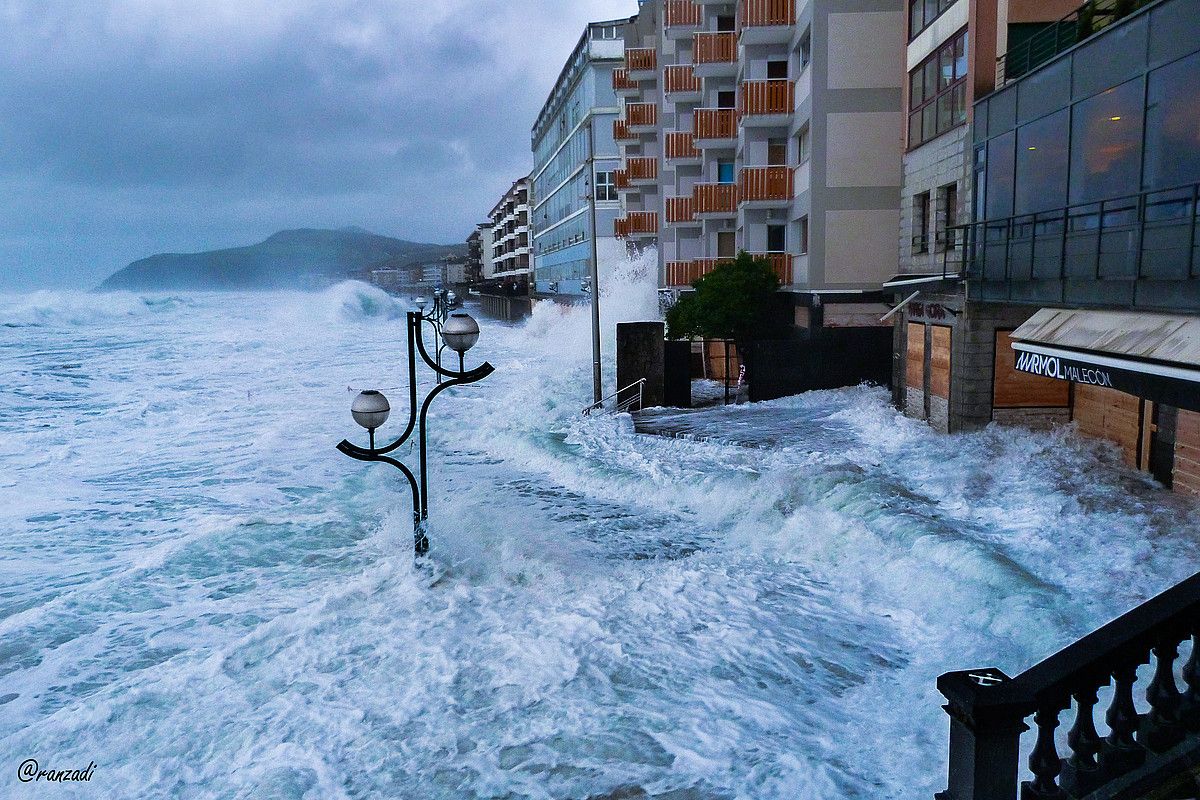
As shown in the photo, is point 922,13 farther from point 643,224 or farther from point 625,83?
point 625,83

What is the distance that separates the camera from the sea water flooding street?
749 cm

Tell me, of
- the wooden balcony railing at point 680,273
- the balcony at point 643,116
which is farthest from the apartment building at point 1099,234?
the balcony at point 643,116

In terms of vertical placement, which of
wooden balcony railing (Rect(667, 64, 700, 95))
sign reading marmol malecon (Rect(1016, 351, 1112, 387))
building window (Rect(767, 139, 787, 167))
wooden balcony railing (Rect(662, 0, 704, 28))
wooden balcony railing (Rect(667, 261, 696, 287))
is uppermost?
wooden balcony railing (Rect(662, 0, 704, 28))

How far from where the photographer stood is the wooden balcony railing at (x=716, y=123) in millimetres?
35562

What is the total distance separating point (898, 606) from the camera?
408 inches

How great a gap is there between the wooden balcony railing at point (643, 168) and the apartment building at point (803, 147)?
7.61m

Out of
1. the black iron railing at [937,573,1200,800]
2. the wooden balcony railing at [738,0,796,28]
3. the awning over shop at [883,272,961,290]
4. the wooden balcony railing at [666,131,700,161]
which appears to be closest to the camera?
the black iron railing at [937,573,1200,800]

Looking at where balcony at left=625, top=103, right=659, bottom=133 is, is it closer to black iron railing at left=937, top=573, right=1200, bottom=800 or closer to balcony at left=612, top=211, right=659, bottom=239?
balcony at left=612, top=211, right=659, bottom=239

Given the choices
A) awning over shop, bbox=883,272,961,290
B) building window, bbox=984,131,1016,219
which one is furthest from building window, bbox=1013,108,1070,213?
awning over shop, bbox=883,272,961,290

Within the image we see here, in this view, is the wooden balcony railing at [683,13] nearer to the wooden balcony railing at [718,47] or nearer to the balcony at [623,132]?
the wooden balcony railing at [718,47]

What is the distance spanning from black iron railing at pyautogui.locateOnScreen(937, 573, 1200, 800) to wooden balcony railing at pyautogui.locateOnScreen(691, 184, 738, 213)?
3154 centimetres

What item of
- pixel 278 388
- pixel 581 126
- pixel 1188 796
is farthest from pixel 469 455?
pixel 581 126

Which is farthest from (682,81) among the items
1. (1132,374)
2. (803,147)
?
(1132,374)

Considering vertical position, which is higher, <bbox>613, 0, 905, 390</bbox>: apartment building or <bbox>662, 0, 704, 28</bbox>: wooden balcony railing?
<bbox>662, 0, 704, 28</bbox>: wooden balcony railing
